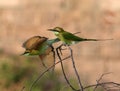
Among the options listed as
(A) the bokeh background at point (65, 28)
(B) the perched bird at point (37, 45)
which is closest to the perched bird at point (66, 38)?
(B) the perched bird at point (37, 45)

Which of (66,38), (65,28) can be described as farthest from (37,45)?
(65,28)

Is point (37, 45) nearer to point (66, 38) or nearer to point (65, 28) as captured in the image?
point (66, 38)

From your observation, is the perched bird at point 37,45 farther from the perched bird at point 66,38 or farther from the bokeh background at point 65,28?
the bokeh background at point 65,28

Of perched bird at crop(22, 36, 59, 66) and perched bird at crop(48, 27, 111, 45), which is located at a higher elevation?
perched bird at crop(48, 27, 111, 45)

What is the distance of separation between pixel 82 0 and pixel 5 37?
846mm

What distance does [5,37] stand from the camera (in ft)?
17.7

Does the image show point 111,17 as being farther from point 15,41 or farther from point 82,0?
point 15,41

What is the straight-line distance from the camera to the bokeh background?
15.7ft

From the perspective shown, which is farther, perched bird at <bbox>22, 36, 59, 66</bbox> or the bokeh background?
the bokeh background

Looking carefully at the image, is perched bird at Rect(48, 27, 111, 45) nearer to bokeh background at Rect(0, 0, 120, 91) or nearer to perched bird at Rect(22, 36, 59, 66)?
perched bird at Rect(22, 36, 59, 66)

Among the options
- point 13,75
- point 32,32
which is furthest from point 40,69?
point 32,32

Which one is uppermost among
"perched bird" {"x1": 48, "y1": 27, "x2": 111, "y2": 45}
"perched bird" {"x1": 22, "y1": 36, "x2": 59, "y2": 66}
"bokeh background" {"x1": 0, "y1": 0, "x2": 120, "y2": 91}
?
"perched bird" {"x1": 48, "y1": 27, "x2": 111, "y2": 45}

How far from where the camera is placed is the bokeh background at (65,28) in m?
4.79

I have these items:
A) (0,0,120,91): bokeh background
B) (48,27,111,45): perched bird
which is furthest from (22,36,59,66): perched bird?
(0,0,120,91): bokeh background
